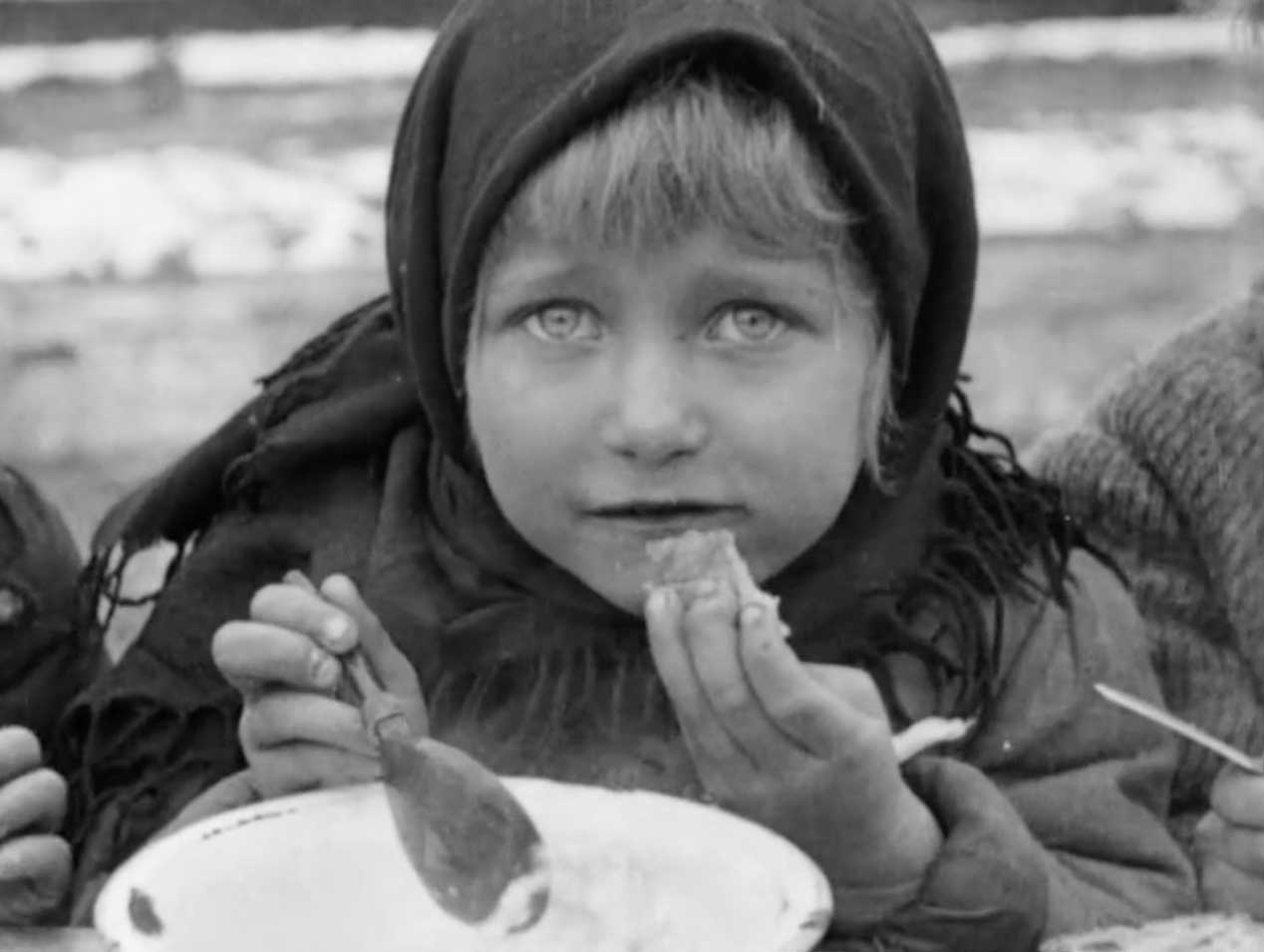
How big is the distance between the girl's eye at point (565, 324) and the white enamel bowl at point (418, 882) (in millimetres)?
321

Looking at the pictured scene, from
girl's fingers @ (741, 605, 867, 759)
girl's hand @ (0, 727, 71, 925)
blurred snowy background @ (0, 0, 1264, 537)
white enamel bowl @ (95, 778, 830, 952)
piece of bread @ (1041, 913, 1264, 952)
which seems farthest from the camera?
blurred snowy background @ (0, 0, 1264, 537)

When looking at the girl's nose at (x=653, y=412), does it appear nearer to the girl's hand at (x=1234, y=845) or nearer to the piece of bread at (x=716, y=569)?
the piece of bread at (x=716, y=569)

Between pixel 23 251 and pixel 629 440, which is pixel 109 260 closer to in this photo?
pixel 23 251

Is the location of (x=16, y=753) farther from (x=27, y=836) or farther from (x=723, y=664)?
(x=723, y=664)

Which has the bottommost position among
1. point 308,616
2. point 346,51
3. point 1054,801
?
point 346,51

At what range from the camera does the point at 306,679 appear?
167 centimetres

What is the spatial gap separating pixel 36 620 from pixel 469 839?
0.69 meters

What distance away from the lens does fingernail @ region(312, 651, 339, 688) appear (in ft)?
5.44

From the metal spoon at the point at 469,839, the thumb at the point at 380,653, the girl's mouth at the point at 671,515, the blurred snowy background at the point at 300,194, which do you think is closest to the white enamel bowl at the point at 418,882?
the metal spoon at the point at 469,839

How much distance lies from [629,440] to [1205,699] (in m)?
0.60

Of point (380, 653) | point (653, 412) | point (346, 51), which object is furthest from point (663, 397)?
point (346, 51)

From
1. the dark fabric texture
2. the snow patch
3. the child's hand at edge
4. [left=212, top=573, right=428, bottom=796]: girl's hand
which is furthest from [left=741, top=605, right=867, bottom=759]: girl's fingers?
the snow patch

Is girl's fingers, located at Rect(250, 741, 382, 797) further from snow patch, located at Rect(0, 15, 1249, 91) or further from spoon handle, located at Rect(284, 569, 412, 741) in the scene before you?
snow patch, located at Rect(0, 15, 1249, 91)

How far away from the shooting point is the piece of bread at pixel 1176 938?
165 centimetres
